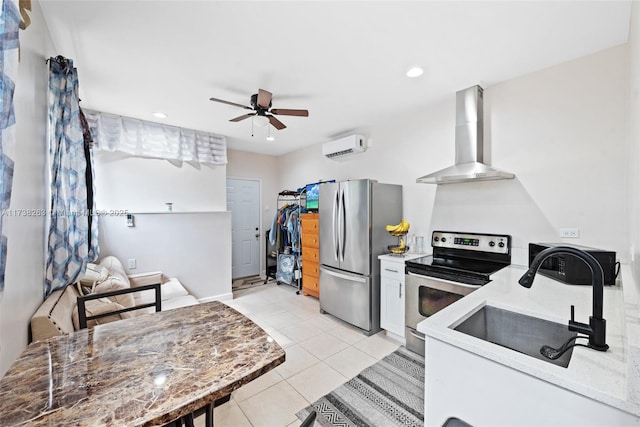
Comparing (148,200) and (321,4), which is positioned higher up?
(321,4)

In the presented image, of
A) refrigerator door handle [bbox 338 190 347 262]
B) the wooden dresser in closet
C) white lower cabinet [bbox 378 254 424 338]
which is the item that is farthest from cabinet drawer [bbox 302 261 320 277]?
white lower cabinet [bbox 378 254 424 338]

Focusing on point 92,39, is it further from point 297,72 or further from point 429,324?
point 429,324

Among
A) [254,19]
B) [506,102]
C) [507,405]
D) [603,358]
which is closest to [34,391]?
[507,405]

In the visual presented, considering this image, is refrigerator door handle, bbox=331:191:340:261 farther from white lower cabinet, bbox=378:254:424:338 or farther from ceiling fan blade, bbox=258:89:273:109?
ceiling fan blade, bbox=258:89:273:109

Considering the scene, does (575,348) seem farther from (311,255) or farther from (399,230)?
(311,255)

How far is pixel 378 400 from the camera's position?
1950mm

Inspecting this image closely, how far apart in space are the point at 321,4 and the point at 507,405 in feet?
6.97

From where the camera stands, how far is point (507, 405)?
88 cm

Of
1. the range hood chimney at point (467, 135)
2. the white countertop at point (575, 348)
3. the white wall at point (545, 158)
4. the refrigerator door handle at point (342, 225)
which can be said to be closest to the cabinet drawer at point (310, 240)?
the refrigerator door handle at point (342, 225)

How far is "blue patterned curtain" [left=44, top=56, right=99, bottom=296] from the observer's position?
1.71 m

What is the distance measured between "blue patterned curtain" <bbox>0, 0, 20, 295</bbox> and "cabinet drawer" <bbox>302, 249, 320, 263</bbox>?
137 inches

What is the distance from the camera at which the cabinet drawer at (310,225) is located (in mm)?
4074

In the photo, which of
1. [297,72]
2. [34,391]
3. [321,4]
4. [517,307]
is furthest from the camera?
[297,72]

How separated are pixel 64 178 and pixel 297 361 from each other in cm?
237
